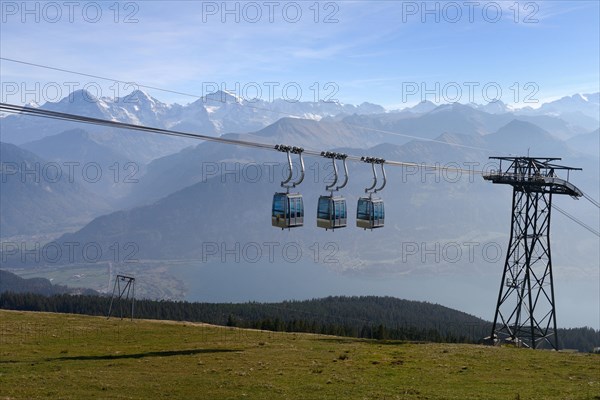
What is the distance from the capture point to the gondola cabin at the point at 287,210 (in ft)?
118

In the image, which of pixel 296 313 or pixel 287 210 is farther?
pixel 296 313

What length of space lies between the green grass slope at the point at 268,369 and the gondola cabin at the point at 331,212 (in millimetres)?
9679

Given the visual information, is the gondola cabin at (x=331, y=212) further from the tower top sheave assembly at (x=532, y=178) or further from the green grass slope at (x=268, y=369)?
the tower top sheave assembly at (x=532, y=178)

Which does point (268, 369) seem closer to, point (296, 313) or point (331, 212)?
point (331, 212)

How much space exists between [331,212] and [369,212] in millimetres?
3672

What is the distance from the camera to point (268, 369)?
37969 millimetres

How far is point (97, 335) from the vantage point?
184 ft

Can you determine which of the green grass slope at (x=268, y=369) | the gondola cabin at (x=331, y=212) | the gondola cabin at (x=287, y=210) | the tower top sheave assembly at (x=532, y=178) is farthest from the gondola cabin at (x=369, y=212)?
the tower top sheave assembly at (x=532, y=178)

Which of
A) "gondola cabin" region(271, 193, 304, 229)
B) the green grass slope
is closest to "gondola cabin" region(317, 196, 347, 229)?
"gondola cabin" region(271, 193, 304, 229)

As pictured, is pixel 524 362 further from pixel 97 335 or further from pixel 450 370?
pixel 97 335

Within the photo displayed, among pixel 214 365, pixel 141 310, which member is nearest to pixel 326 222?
pixel 214 365

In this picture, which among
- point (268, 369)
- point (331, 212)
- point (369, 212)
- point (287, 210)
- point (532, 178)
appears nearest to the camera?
point (287, 210)

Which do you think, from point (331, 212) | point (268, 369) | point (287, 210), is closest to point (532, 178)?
point (331, 212)

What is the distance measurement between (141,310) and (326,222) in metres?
129
